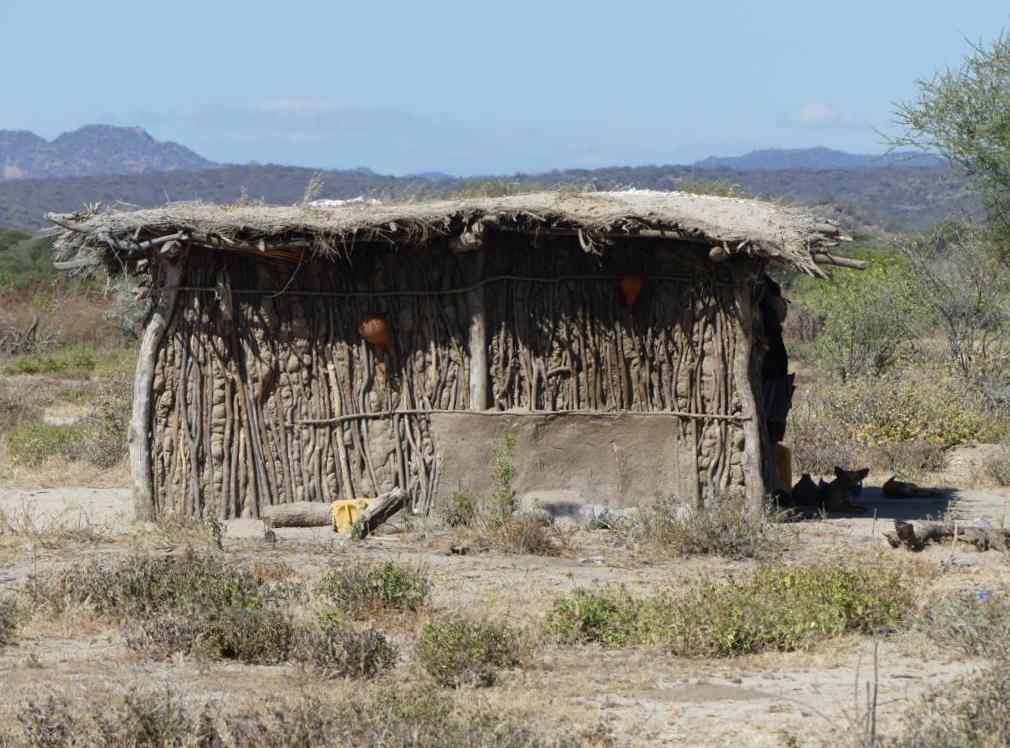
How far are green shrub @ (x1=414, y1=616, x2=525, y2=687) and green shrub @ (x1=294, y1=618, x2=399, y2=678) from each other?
0.16m

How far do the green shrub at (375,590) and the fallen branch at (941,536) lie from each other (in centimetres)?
328

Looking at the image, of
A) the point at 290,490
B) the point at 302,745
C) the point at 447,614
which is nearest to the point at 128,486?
the point at 290,490

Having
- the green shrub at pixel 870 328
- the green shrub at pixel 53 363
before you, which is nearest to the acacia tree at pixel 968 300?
the green shrub at pixel 870 328

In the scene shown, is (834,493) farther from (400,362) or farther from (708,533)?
(400,362)

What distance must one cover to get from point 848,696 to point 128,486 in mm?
8165

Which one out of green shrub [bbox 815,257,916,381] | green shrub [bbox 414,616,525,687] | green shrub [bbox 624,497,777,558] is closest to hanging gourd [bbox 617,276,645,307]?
green shrub [bbox 624,497,777,558]

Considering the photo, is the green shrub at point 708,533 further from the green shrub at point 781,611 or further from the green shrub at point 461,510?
the green shrub at point 781,611

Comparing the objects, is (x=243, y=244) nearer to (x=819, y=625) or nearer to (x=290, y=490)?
(x=290, y=490)

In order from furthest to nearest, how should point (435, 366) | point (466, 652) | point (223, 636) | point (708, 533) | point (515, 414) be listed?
point (435, 366) < point (515, 414) < point (708, 533) < point (223, 636) < point (466, 652)

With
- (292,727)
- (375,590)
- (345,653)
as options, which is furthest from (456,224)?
(292,727)

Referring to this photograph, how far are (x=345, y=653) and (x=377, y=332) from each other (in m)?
4.36

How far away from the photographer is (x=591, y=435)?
1067 centimetres

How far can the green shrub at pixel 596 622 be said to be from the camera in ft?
23.7

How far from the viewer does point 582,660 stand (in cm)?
696
